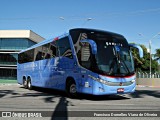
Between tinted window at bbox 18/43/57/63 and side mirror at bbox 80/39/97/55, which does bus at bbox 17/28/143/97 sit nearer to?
side mirror at bbox 80/39/97/55

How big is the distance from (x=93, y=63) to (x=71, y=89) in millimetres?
2415

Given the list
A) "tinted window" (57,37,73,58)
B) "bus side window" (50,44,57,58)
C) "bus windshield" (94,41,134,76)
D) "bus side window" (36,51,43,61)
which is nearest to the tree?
"bus side window" (36,51,43,61)

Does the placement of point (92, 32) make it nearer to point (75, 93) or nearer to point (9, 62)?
point (75, 93)

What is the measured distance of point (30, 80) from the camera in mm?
22906

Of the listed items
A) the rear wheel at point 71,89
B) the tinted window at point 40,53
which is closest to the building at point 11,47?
the tinted window at point 40,53

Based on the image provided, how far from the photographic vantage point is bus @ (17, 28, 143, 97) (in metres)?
13.4

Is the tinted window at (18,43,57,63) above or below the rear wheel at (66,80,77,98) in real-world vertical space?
above

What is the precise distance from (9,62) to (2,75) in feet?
9.63

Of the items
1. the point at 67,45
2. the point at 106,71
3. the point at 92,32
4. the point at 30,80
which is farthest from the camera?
the point at 30,80

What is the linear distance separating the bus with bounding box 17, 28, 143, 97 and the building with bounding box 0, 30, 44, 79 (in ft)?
144

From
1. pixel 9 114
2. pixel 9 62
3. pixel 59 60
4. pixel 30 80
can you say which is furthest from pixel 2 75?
pixel 9 114

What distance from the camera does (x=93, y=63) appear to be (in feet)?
44.0

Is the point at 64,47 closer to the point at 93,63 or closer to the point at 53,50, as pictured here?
the point at 53,50

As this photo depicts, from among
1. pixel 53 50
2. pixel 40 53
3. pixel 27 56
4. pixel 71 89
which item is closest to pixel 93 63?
pixel 71 89
